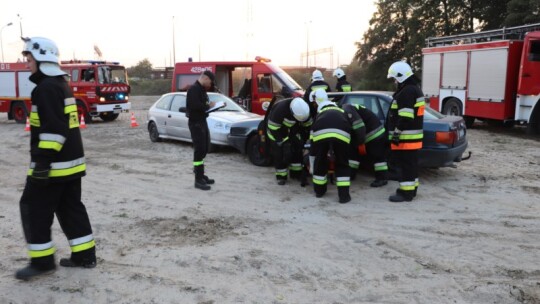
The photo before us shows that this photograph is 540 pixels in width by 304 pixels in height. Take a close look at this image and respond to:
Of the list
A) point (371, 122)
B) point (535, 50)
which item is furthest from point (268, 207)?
point (535, 50)

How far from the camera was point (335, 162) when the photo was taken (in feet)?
20.7

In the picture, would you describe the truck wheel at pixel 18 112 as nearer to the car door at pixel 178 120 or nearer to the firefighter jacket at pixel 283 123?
the car door at pixel 178 120

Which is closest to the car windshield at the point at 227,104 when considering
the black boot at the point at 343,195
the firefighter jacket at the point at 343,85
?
the firefighter jacket at the point at 343,85

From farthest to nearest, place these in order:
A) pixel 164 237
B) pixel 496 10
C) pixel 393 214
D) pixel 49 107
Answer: pixel 496 10 → pixel 393 214 → pixel 164 237 → pixel 49 107

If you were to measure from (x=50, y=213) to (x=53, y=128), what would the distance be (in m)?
0.73

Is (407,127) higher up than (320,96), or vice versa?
(320,96)

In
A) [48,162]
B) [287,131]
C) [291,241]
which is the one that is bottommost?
[291,241]

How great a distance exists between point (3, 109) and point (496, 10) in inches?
1208

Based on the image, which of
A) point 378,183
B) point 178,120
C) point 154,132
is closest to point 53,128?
point 378,183

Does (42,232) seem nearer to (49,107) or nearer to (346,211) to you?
(49,107)

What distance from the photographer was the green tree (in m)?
62.7

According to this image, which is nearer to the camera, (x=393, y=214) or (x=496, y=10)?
(x=393, y=214)

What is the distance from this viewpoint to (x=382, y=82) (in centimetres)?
4031

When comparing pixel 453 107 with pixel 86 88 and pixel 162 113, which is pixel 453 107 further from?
pixel 86 88
